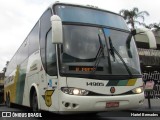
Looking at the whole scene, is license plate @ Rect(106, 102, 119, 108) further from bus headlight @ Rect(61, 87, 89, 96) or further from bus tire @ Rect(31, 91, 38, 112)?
bus tire @ Rect(31, 91, 38, 112)

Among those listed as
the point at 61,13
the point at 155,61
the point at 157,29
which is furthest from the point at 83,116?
the point at 157,29

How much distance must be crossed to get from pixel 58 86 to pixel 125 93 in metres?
1.74

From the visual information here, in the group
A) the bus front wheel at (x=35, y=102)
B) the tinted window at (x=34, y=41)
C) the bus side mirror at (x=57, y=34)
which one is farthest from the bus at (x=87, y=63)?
the tinted window at (x=34, y=41)

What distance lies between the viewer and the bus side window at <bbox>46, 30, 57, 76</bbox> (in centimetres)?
830

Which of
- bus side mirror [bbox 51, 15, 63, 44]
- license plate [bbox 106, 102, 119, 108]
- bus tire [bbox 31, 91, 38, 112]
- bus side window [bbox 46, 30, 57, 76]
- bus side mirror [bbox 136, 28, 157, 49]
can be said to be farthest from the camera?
bus tire [bbox 31, 91, 38, 112]

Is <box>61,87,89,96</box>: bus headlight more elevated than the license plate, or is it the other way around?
<box>61,87,89,96</box>: bus headlight

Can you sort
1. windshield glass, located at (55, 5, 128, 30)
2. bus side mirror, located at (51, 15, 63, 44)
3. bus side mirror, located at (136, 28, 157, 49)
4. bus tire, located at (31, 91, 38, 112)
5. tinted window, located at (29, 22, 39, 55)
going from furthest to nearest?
tinted window, located at (29, 22, 39, 55) < bus tire, located at (31, 91, 38, 112) < bus side mirror, located at (136, 28, 157, 49) < windshield glass, located at (55, 5, 128, 30) < bus side mirror, located at (51, 15, 63, 44)

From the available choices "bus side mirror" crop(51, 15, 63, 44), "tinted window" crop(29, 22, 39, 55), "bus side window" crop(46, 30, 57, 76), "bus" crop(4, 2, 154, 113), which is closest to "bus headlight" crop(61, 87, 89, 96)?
"bus" crop(4, 2, 154, 113)

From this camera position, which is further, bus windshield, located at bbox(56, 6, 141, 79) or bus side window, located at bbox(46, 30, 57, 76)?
bus side window, located at bbox(46, 30, 57, 76)

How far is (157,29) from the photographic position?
4141 cm

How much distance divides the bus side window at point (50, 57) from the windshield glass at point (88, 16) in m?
0.75

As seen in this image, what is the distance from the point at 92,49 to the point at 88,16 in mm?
1204

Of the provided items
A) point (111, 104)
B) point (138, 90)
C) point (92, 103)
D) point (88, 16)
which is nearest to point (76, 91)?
point (92, 103)

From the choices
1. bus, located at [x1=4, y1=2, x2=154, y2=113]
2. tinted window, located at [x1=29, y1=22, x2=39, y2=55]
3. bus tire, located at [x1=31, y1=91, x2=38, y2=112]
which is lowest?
bus tire, located at [x1=31, y1=91, x2=38, y2=112]
